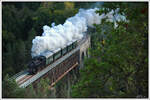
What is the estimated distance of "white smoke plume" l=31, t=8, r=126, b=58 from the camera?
1923 centimetres

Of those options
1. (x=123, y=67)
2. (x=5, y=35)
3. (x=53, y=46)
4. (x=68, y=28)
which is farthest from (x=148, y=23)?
(x=5, y=35)

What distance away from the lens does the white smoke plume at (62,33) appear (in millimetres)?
19234

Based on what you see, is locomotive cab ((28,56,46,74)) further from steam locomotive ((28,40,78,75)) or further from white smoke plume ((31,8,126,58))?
white smoke plume ((31,8,126,58))

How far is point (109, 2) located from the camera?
9406 millimetres

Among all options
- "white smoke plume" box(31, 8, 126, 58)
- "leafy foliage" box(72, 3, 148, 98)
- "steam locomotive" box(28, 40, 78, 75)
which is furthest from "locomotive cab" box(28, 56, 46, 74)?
"leafy foliage" box(72, 3, 148, 98)

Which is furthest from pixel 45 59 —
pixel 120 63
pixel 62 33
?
pixel 120 63

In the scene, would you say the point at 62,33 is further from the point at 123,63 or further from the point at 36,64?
the point at 123,63

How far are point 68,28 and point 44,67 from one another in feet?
25.7

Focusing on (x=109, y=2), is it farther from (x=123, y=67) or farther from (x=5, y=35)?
(x=5, y=35)

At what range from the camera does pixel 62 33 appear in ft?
74.6

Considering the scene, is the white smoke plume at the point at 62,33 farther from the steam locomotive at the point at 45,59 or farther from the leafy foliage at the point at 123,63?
the leafy foliage at the point at 123,63

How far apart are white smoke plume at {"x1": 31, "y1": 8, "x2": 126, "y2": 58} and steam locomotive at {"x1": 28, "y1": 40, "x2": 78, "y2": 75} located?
0.43 m

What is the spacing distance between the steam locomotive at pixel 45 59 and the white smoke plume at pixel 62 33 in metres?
0.43

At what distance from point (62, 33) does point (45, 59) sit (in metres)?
5.23
